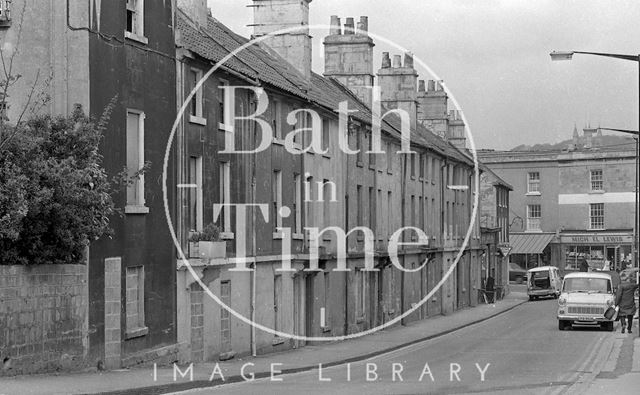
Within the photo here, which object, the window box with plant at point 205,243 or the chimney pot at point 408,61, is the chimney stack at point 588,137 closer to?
the chimney pot at point 408,61

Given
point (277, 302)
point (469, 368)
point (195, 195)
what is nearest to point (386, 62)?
point (277, 302)

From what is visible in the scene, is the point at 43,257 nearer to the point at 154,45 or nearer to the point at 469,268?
the point at 154,45

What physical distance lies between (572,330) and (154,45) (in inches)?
892

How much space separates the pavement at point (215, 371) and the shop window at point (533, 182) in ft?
180

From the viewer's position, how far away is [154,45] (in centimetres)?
2478

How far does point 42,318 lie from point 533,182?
81809 millimetres

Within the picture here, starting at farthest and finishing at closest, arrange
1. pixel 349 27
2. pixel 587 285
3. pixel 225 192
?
pixel 349 27
pixel 587 285
pixel 225 192

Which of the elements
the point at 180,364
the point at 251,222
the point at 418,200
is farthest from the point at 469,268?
the point at 180,364

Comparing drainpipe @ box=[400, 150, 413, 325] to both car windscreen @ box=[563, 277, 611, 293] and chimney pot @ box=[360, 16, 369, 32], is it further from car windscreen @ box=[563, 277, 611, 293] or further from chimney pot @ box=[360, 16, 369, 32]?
car windscreen @ box=[563, 277, 611, 293]

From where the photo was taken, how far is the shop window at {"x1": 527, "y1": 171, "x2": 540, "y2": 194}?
9731 cm

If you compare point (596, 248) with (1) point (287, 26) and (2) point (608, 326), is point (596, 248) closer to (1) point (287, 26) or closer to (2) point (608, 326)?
(2) point (608, 326)

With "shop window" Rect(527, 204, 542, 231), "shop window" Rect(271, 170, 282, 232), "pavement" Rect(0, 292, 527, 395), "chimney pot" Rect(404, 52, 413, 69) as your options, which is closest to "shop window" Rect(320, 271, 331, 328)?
"pavement" Rect(0, 292, 527, 395)

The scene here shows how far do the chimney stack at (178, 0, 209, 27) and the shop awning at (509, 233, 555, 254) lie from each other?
6754cm

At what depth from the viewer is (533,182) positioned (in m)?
97.8
